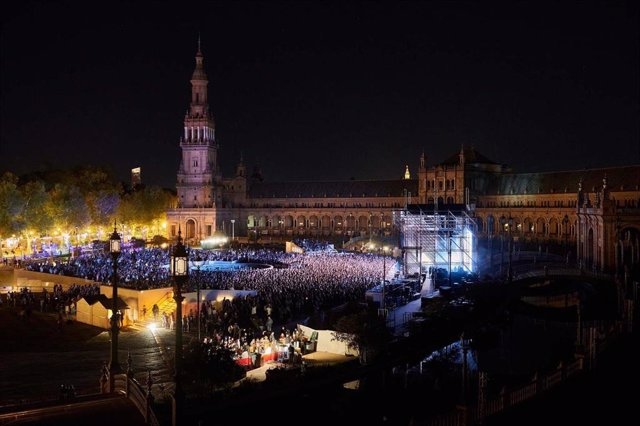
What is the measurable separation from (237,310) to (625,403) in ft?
58.4

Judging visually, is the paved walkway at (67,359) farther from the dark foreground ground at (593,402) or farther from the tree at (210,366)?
the dark foreground ground at (593,402)

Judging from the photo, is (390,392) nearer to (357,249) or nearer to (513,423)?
(513,423)

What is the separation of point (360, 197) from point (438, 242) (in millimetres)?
45984

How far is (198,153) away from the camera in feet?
317

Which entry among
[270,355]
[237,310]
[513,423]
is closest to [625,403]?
[513,423]

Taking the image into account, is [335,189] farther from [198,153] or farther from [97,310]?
[97,310]

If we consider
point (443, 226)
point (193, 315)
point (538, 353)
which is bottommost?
point (538, 353)

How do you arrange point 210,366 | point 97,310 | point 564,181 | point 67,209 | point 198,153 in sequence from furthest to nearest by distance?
point 198,153 → point 564,181 → point 67,209 → point 97,310 → point 210,366

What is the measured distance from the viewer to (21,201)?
192 ft

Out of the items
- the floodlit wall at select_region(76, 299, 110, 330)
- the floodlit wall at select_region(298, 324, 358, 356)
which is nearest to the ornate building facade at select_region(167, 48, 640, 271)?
the floodlit wall at select_region(298, 324, 358, 356)

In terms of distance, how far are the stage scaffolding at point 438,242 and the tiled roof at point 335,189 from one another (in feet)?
134

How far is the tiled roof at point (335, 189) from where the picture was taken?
314ft

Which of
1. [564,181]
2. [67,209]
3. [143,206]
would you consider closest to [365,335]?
[67,209]

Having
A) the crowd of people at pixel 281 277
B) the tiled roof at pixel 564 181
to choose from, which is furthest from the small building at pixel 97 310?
the tiled roof at pixel 564 181
